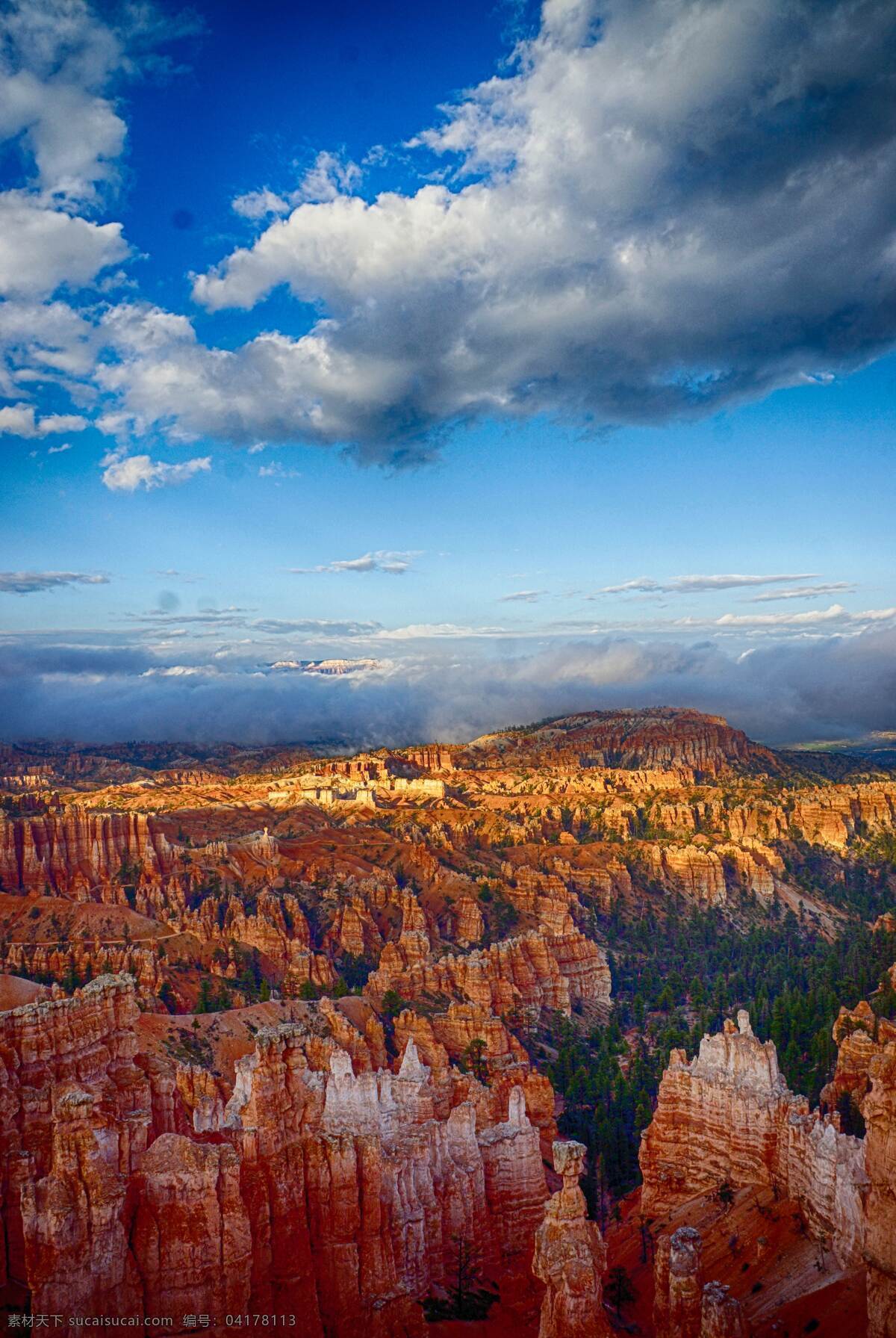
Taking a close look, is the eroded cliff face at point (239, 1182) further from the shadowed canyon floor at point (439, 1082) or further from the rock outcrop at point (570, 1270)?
the rock outcrop at point (570, 1270)

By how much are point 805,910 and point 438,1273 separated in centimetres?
9006

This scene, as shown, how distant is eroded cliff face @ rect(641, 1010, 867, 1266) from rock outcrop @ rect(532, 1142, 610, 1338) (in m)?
7.11

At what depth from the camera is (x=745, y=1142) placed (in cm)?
3102

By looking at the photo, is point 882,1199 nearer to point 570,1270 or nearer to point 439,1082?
point 570,1270

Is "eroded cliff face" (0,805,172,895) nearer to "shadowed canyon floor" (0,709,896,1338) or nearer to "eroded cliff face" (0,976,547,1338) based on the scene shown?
"shadowed canyon floor" (0,709,896,1338)

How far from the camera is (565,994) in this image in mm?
72438

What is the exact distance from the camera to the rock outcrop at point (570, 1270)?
21375 millimetres

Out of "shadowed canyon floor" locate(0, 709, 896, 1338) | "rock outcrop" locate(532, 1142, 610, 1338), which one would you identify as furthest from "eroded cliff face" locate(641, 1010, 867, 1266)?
"rock outcrop" locate(532, 1142, 610, 1338)

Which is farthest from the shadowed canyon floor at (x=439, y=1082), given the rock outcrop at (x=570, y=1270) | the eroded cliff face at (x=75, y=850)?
the eroded cliff face at (x=75, y=850)

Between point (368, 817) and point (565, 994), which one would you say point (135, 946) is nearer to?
point (565, 994)

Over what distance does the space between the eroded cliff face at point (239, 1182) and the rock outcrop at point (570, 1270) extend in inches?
198

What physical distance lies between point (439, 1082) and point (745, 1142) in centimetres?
1390

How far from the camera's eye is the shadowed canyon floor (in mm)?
21781

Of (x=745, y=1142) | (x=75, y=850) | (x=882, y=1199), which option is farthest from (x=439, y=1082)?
(x=75, y=850)
